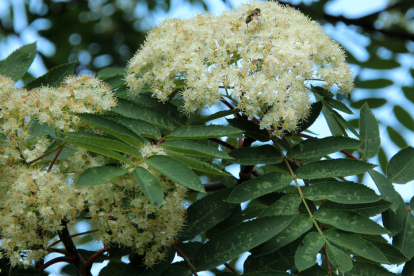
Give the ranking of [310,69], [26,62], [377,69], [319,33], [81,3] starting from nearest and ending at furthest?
[310,69] < [319,33] < [26,62] < [377,69] < [81,3]

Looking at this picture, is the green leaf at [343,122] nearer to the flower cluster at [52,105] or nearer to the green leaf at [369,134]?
the green leaf at [369,134]

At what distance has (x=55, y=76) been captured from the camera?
94.4 inches

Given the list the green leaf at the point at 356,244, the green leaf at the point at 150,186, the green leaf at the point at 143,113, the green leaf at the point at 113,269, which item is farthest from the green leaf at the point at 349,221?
the green leaf at the point at 113,269

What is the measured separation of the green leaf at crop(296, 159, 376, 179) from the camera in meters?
1.79

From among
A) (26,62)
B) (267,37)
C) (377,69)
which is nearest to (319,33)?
(267,37)

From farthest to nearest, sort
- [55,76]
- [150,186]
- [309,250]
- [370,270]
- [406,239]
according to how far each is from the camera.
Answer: [55,76] < [406,239] < [370,270] < [309,250] < [150,186]

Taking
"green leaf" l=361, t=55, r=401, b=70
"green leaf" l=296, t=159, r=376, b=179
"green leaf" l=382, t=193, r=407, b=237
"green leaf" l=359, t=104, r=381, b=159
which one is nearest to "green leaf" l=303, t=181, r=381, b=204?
"green leaf" l=296, t=159, r=376, b=179

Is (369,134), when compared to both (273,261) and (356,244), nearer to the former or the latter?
(356,244)

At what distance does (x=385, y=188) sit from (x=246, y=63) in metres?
0.90

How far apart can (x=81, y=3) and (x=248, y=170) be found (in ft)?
11.8

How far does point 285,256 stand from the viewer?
180cm

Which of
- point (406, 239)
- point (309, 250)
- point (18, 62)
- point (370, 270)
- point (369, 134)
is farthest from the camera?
point (18, 62)

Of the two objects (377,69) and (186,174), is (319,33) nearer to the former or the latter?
(186,174)

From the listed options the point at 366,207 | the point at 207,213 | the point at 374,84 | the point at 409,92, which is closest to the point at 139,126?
the point at 207,213
